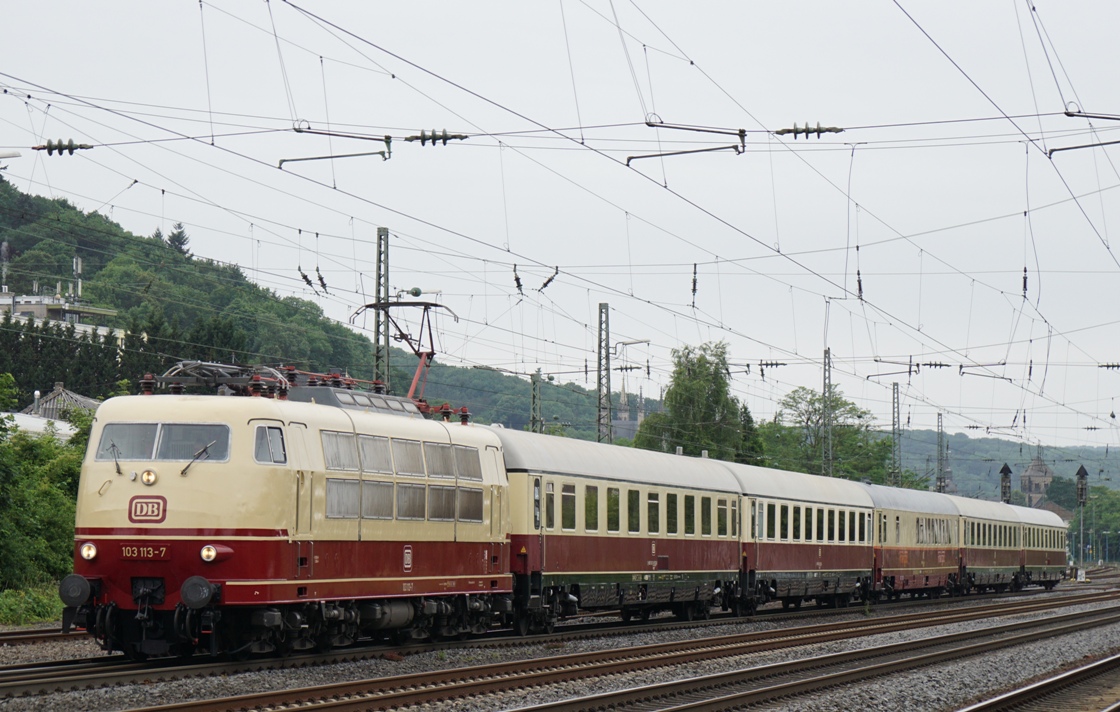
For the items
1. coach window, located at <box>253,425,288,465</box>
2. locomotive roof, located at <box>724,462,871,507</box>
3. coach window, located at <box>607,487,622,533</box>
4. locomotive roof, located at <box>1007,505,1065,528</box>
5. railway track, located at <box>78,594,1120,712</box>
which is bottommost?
railway track, located at <box>78,594,1120,712</box>

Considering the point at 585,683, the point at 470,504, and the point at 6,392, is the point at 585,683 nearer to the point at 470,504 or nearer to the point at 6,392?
the point at 470,504

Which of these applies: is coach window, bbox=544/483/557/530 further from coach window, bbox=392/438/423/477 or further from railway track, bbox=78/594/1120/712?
coach window, bbox=392/438/423/477

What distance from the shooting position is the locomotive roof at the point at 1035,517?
223ft

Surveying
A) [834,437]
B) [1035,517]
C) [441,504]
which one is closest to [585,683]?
[441,504]

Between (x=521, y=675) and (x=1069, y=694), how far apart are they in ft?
26.8

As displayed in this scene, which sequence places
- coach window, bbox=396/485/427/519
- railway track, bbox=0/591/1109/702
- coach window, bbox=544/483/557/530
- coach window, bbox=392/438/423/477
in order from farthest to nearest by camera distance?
coach window, bbox=544/483/557/530, coach window, bbox=392/438/423/477, coach window, bbox=396/485/427/519, railway track, bbox=0/591/1109/702

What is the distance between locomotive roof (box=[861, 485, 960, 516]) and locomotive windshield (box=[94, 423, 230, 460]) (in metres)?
31.5

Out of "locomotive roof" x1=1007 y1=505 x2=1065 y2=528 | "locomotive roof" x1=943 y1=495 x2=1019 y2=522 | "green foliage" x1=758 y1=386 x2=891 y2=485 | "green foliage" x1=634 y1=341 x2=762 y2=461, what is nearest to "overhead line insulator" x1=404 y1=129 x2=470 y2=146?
"locomotive roof" x1=943 y1=495 x2=1019 y2=522

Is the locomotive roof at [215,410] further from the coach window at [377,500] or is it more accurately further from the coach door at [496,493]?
the coach door at [496,493]

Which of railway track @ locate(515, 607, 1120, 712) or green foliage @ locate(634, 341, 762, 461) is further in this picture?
green foliage @ locate(634, 341, 762, 461)

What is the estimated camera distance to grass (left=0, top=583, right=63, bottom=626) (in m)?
28.7

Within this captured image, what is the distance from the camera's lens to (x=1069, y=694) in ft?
68.9

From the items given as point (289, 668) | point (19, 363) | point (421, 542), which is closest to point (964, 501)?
point (421, 542)

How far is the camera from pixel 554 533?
2744 centimetres
